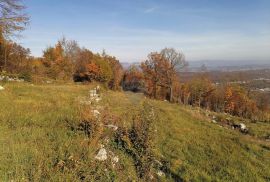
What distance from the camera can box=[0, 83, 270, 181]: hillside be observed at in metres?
6.14

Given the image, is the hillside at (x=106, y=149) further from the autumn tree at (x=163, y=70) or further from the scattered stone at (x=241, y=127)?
the autumn tree at (x=163, y=70)

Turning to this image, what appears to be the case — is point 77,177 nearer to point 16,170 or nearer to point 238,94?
point 16,170

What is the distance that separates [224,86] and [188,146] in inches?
2578

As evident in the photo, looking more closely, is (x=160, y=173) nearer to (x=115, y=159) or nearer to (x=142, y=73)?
(x=115, y=159)

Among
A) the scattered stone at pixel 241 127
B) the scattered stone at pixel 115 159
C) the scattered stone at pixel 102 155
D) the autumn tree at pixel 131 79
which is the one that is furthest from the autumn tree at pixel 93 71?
the scattered stone at pixel 102 155

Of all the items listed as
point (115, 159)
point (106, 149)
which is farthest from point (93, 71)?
point (115, 159)

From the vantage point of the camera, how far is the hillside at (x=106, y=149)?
6145 mm

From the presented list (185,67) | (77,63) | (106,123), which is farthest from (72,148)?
(77,63)

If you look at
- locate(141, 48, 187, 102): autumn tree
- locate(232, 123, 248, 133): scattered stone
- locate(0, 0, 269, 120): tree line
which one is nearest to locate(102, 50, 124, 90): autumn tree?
locate(0, 0, 269, 120): tree line

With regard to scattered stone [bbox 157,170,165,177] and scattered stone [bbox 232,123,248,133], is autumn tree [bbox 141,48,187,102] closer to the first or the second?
scattered stone [bbox 232,123,248,133]

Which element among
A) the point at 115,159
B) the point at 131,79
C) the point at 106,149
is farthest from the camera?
the point at 131,79

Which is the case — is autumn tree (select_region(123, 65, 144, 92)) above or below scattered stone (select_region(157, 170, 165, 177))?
below

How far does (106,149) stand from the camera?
7.93m

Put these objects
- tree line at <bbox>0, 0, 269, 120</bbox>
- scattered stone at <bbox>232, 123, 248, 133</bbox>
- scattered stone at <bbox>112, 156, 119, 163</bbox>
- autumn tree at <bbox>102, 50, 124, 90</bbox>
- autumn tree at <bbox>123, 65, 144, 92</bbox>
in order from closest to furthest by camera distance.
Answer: scattered stone at <bbox>112, 156, 119, 163</bbox> → scattered stone at <bbox>232, 123, 248, 133</bbox> → tree line at <bbox>0, 0, 269, 120</bbox> → autumn tree at <bbox>102, 50, 124, 90</bbox> → autumn tree at <bbox>123, 65, 144, 92</bbox>
